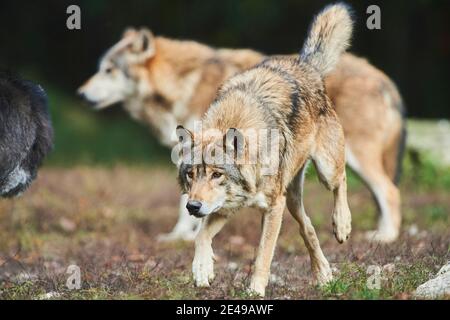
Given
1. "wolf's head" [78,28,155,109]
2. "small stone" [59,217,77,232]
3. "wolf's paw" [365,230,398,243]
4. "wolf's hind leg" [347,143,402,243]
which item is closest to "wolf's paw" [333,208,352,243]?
"wolf's paw" [365,230,398,243]

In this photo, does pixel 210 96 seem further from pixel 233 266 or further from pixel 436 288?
pixel 436 288

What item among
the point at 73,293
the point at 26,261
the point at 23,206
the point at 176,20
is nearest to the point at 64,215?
the point at 23,206

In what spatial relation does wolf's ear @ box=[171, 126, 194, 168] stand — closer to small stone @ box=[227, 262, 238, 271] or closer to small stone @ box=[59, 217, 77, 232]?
small stone @ box=[227, 262, 238, 271]

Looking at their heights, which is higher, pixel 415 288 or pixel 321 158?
pixel 321 158

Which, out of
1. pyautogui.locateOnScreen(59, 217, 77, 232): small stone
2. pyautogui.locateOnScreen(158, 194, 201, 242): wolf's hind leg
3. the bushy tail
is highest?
the bushy tail

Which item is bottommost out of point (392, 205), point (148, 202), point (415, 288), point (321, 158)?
point (148, 202)

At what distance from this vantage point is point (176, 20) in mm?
16188

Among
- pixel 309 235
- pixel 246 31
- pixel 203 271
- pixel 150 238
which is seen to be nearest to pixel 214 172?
pixel 203 271

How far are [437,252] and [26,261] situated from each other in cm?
350

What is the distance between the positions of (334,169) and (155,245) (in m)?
Result: 2.87

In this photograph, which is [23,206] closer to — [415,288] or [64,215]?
[64,215]

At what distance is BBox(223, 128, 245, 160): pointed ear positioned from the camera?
17.9ft

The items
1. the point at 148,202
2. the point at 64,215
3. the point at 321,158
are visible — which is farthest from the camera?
the point at 148,202

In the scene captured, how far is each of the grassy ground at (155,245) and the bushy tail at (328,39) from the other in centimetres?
145
